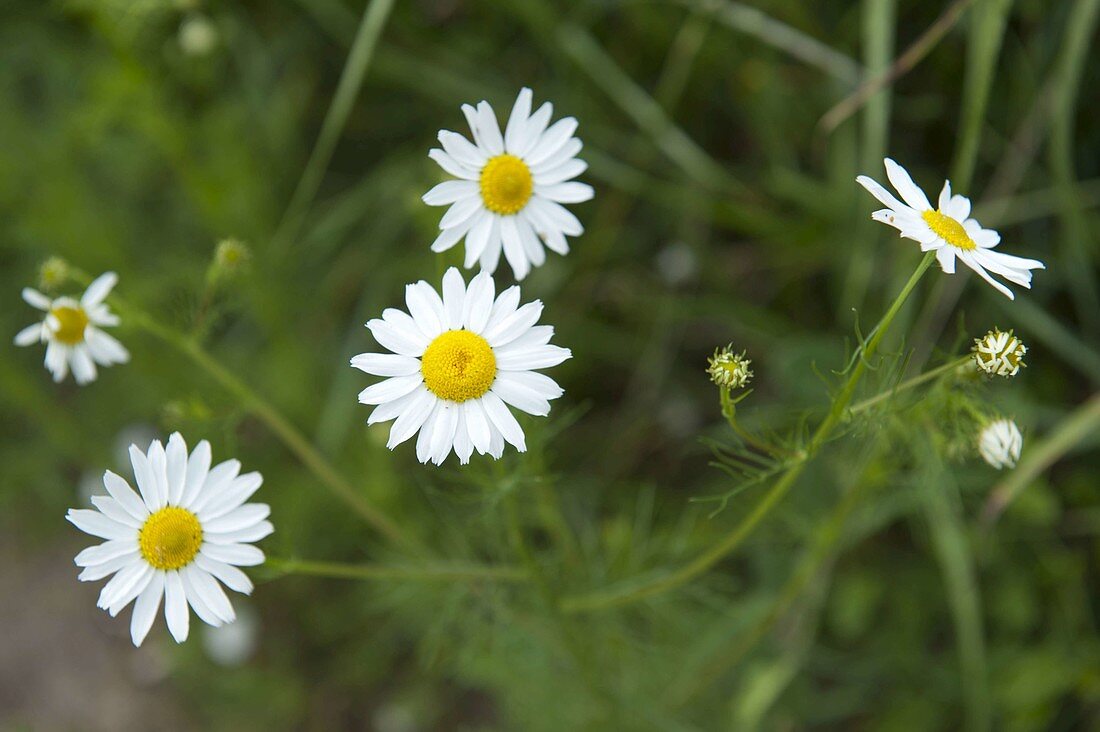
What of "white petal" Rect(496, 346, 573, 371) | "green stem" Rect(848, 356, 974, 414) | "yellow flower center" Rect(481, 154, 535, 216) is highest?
"yellow flower center" Rect(481, 154, 535, 216)

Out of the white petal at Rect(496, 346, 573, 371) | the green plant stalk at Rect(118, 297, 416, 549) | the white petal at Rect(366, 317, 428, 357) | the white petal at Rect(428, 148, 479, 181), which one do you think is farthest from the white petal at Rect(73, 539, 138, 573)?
the white petal at Rect(428, 148, 479, 181)

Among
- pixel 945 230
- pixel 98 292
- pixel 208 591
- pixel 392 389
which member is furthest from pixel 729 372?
pixel 98 292

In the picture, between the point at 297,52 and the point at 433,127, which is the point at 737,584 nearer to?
the point at 433,127

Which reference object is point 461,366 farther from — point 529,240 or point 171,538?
point 171,538

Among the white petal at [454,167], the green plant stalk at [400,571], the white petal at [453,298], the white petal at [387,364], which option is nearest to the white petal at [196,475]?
the green plant stalk at [400,571]

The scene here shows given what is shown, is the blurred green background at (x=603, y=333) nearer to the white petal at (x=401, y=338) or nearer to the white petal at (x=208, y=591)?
the white petal at (x=208, y=591)

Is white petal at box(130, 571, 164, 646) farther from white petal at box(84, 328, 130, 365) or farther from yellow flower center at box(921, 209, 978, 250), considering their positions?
yellow flower center at box(921, 209, 978, 250)
